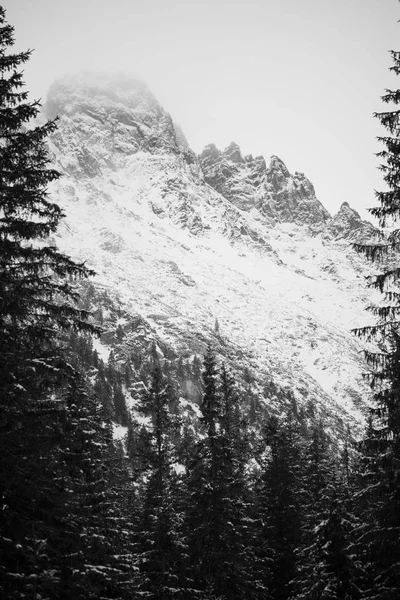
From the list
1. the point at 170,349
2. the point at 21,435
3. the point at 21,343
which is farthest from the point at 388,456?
the point at 170,349

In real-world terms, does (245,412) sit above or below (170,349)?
below

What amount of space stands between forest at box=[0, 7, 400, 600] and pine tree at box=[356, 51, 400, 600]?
1.9 inches

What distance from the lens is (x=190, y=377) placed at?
165 m

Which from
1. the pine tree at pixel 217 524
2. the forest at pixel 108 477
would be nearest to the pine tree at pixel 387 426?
the forest at pixel 108 477

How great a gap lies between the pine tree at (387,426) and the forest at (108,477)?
5 cm

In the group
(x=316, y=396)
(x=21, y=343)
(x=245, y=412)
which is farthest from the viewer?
(x=316, y=396)

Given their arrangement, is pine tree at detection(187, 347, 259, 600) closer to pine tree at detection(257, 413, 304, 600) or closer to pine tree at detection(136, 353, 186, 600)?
pine tree at detection(136, 353, 186, 600)

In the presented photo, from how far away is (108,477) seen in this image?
70.5ft

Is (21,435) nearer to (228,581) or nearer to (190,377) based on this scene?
(228,581)

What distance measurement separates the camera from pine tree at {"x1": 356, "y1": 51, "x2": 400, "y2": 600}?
41.6ft

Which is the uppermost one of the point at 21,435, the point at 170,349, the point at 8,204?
the point at 170,349

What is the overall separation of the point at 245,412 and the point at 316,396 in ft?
179

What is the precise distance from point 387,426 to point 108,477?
13.2 metres

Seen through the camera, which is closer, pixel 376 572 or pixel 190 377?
pixel 376 572
